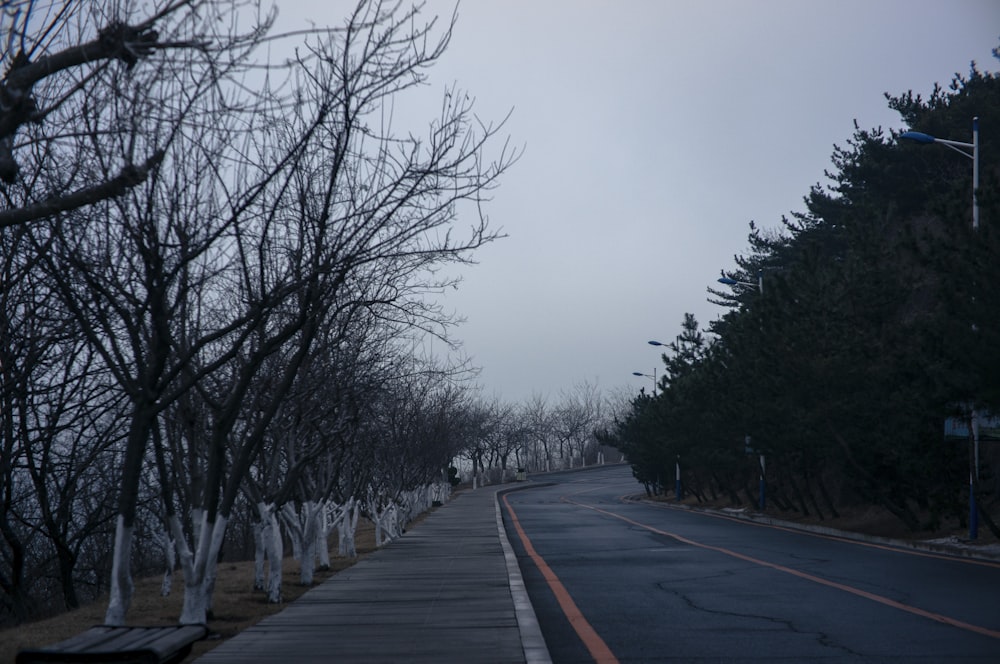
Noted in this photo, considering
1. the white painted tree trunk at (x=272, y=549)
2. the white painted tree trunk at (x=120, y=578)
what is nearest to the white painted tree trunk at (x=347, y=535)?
the white painted tree trunk at (x=272, y=549)

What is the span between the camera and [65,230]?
10.6 metres

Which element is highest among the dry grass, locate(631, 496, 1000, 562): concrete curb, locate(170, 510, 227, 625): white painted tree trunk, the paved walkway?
locate(170, 510, 227, 625): white painted tree trunk

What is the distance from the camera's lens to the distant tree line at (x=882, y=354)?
21.1 metres

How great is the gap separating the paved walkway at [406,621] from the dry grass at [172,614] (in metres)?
0.74

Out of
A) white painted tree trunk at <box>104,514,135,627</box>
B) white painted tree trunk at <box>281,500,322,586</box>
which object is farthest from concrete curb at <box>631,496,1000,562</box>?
white painted tree trunk at <box>104,514,135,627</box>

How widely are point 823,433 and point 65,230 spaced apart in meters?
23.7

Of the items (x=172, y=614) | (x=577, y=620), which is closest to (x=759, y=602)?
(x=577, y=620)

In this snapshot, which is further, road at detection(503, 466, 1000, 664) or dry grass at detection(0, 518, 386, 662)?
dry grass at detection(0, 518, 386, 662)

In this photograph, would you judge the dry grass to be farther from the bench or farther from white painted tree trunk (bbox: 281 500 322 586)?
the bench

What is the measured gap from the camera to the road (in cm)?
988

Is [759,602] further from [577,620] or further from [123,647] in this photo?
[123,647]

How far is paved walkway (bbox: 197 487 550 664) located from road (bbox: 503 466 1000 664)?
0.49 m

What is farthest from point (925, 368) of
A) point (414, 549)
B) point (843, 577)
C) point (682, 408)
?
point (682, 408)

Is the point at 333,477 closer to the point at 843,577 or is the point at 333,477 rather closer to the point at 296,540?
the point at 296,540
